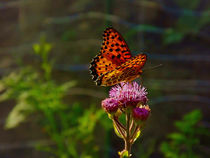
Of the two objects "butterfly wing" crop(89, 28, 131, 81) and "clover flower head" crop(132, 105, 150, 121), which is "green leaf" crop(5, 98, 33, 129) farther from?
"clover flower head" crop(132, 105, 150, 121)

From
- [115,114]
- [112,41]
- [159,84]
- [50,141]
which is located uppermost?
[112,41]

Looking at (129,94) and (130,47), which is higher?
(129,94)

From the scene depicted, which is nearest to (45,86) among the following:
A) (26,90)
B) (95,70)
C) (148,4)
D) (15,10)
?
(26,90)

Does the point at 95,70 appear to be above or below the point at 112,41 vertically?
below

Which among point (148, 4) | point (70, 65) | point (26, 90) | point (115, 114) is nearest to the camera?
point (115, 114)

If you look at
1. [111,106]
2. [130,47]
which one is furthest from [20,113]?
[130,47]

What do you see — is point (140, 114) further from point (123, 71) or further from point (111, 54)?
point (111, 54)

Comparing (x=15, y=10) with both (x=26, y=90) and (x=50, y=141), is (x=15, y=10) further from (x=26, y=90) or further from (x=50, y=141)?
(x=26, y=90)
